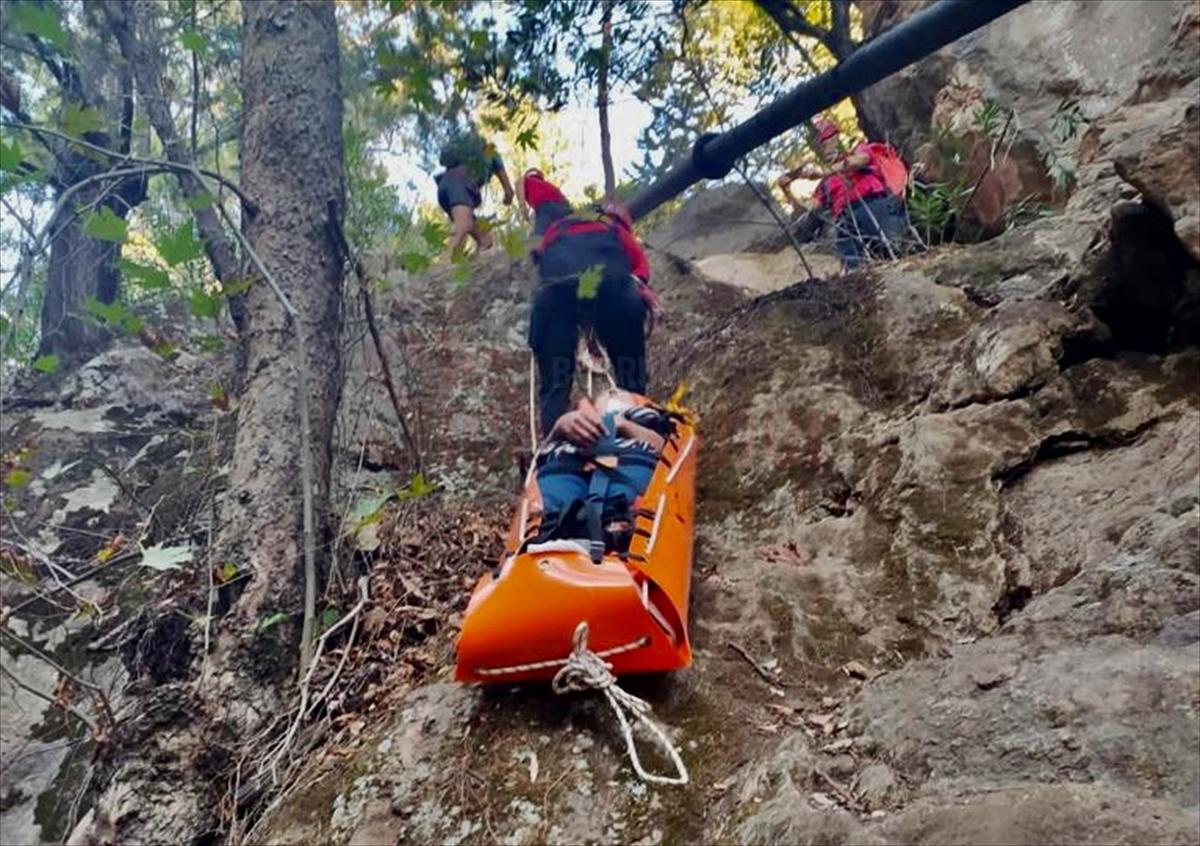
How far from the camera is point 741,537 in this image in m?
4.68

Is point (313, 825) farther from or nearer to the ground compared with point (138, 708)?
nearer to the ground

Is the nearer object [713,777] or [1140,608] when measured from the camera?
[1140,608]

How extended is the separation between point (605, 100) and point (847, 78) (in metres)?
2.09

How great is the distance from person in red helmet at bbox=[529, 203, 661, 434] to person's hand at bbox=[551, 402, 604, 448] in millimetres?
1307

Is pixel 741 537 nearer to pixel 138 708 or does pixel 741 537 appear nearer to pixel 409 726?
pixel 409 726

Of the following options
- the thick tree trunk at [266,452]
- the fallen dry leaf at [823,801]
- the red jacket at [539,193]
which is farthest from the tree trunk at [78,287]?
the fallen dry leaf at [823,801]

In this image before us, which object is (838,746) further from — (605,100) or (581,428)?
(605,100)

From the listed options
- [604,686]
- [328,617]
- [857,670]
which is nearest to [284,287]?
[328,617]

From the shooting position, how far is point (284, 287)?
457cm

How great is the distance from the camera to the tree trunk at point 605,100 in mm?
5465

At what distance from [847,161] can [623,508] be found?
4.64m

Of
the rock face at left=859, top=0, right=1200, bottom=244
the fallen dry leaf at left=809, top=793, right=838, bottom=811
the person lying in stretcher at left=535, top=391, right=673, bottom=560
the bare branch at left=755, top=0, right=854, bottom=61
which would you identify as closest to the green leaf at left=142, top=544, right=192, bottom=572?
the person lying in stretcher at left=535, top=391, right=673, bottom=560

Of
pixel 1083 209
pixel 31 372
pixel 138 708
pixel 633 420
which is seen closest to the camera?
pixel 138 708

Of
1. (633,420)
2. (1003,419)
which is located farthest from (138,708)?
(1003,419)
